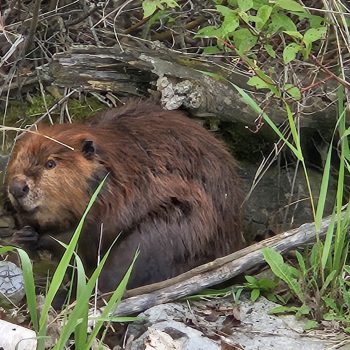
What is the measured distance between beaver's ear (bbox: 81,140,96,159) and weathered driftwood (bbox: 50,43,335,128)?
502 mm

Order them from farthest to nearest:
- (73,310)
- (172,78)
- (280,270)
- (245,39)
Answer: (172,78) → (245,39) → (280,270) → (73,310)

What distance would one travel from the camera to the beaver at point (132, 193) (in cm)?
338

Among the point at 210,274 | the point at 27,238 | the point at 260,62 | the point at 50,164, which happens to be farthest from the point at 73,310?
the point at 260,62

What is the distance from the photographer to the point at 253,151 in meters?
4.12

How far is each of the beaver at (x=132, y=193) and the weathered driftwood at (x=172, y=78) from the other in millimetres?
218

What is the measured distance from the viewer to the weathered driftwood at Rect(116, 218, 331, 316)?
3184mm

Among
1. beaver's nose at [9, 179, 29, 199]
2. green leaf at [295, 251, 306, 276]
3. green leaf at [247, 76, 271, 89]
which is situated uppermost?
green leaf at [247, 76, 271, 89]

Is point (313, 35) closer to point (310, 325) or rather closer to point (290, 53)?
point (290, 53)

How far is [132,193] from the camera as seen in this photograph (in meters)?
3.48

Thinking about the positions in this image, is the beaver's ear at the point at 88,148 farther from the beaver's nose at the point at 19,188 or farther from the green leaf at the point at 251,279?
the green leaf at the point at 251,279

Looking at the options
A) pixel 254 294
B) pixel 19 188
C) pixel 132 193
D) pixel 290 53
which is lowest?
pixel 254 294

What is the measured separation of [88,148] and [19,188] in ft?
0.97

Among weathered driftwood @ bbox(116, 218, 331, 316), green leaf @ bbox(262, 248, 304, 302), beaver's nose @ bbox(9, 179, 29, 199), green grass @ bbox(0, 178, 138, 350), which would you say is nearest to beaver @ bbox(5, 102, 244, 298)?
beaver's nose @ bbox(9, 179, 29, 199)

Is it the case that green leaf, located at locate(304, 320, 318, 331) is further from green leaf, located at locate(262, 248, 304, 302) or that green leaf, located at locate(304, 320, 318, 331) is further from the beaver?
the beaver
